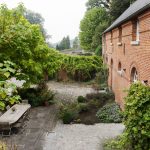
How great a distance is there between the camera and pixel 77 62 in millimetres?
28812

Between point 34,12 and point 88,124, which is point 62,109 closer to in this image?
point 88,124

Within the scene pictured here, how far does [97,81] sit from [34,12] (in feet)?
293

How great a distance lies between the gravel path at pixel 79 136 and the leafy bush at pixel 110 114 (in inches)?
27.5

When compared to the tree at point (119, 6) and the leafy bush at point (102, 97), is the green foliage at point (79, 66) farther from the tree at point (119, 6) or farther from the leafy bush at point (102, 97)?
the leafy bush at point (102, 97)

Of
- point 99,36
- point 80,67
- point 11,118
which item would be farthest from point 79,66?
point 11,118

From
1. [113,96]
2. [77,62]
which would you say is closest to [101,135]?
[113,96]

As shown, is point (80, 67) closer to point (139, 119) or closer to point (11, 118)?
point (11, 118)

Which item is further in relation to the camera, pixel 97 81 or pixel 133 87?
pixel 97 81

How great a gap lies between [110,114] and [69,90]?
32.5ft

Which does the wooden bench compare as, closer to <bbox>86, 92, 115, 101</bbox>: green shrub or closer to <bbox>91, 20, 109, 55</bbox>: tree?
<bbox>86, 92, 115, 101</bbox>: green shrub

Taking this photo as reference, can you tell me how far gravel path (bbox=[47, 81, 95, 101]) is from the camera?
21.0m

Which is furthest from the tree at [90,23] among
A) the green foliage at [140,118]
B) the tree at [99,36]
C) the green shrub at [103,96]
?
the green foliage at [140,118]

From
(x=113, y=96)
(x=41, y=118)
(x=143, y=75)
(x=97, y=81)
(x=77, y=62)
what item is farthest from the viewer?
(x=77, y=62)

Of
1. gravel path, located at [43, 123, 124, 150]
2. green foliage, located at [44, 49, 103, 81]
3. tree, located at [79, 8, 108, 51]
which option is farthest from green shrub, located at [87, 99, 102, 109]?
tree, located at [79, 8, 108, 51]
